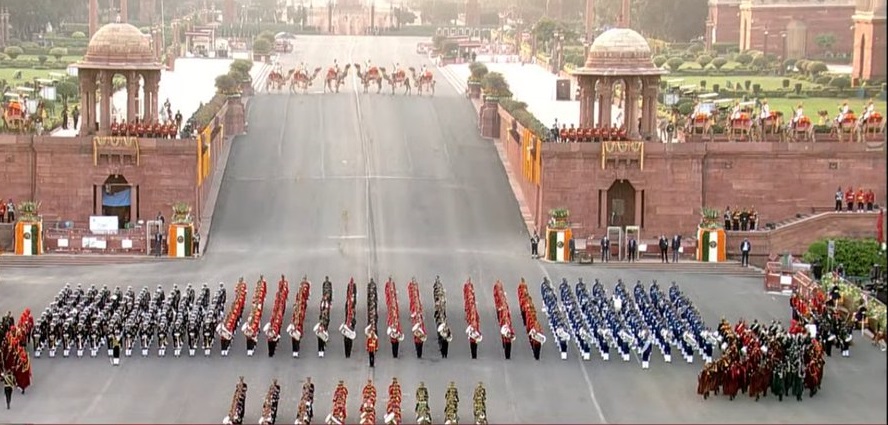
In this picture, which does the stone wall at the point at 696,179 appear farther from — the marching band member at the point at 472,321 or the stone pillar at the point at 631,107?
the marching band member at the point at 472,321

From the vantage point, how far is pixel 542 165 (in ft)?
176

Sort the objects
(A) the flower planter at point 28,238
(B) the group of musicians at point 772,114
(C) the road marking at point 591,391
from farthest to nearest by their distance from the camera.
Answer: (B) the group of musicians at point 772,114
(A) the flower planter at point 28,238
(C) the road marking at point 591,391

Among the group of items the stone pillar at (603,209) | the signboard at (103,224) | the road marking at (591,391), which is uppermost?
the stone pillar at (603,209)

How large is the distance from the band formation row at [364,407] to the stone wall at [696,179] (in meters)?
19.3

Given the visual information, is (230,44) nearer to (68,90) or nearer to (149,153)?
(68,90)

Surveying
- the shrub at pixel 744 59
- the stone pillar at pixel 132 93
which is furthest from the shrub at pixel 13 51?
the stone pillar at pixel 132 93

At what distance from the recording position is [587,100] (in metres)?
56.0

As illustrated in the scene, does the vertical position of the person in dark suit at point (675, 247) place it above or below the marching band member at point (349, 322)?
above

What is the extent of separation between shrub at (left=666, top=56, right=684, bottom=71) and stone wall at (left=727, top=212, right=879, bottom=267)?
116 feet

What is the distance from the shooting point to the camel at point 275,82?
72.9 m

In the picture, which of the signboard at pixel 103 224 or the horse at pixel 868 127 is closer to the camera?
the signboard at pixel 103 224

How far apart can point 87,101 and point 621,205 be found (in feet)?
46.9

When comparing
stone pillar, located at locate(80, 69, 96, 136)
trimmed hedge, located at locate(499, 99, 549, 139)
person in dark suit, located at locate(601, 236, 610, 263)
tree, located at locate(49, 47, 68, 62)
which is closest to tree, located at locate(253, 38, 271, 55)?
tree, located at locate(49, 47, 68, 62)

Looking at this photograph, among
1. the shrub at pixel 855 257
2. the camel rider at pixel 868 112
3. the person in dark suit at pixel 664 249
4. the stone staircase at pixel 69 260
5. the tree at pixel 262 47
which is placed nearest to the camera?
A: the shrub at pixel 855 257
